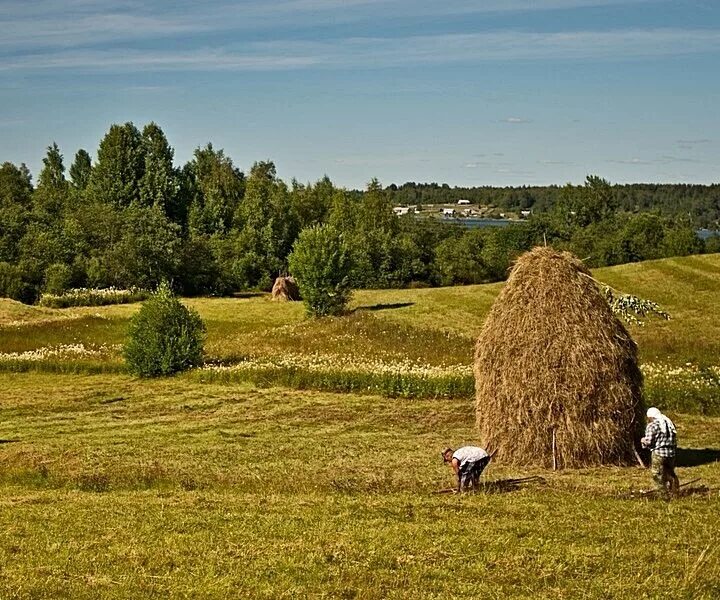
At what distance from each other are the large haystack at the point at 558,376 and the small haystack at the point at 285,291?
185ft

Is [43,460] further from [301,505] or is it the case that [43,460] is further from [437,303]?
[437,303]

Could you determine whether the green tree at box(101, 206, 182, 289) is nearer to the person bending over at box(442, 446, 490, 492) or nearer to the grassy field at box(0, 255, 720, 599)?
the grassy field at box(0, 255, 720, 599)

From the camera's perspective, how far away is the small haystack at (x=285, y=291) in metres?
77.6

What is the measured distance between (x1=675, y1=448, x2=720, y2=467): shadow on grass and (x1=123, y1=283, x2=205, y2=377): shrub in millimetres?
25150

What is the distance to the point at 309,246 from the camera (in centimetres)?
6150

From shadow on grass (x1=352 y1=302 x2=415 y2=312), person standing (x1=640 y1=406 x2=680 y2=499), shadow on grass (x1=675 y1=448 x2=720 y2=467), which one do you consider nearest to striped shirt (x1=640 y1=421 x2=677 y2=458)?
person standing (x1=640 y1=406 x2=680 y2=499)

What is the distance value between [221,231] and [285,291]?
36208mm

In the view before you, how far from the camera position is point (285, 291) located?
7794 cm

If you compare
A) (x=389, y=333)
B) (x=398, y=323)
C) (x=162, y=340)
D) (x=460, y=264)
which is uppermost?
(x=460, y=264)

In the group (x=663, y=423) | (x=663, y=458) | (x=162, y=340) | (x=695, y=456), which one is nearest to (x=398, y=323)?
(x=162, y=340)

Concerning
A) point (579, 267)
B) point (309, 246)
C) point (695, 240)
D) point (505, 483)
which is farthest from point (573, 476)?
point (695, 240)

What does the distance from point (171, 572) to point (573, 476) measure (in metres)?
10.2

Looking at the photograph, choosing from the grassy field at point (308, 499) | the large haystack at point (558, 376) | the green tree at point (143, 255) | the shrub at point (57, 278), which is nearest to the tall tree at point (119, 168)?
the green tree at point (143, 255)

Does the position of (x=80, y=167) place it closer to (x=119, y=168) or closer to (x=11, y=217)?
(x=119, y=168)
